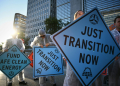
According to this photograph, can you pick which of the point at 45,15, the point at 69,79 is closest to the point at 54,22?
the point at 69,79

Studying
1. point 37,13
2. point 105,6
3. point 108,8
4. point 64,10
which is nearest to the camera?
point 108,8

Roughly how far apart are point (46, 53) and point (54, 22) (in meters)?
24.8

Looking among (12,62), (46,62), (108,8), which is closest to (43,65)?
(46,62)

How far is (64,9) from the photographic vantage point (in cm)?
3834

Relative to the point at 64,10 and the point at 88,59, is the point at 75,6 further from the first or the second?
the point at 64,10

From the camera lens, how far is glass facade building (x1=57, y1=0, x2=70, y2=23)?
1479 inches

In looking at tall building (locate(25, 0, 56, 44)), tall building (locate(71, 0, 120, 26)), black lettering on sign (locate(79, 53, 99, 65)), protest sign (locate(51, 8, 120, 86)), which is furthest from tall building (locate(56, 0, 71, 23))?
tall building (locate(25, 0, 56, 44))

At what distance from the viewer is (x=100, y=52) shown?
4.83 feet

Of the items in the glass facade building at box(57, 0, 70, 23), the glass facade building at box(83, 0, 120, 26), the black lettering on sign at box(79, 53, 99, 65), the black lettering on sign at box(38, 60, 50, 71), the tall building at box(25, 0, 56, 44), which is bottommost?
the black lettering on sign at box(38, 60, 50, 71)

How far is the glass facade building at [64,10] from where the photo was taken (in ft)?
123

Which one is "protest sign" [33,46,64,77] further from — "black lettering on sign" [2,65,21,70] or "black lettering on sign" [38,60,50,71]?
"black lettering on sign" [2,65,21,70]

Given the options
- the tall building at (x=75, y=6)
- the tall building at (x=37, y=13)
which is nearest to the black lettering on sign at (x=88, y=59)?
the tall building at (x=75, y=6)

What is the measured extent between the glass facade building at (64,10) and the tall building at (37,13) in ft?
134

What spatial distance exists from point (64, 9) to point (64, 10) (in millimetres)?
389
